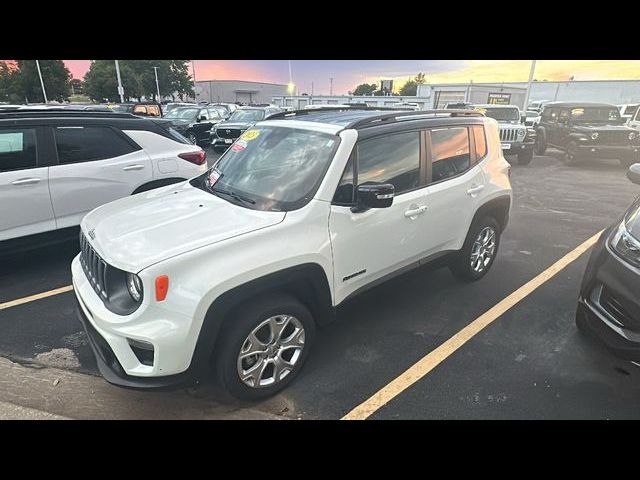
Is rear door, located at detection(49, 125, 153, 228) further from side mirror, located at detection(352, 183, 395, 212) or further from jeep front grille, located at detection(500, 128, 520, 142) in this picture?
jeep front grille, located at detection(500, 128, 520, 142)

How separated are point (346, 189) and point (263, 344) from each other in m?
1.20

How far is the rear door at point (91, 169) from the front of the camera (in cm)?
446

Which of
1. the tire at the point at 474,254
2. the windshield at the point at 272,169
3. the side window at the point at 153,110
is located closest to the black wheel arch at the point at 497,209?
the tire at the point at 474,254

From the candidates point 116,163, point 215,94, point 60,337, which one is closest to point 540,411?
point 60,337

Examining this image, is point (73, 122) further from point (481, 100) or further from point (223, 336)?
point (481, 100)

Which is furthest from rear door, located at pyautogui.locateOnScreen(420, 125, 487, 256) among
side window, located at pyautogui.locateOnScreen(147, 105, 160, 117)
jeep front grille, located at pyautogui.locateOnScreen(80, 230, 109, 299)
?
side window, located at pyautogui.locateOnScreen(147, 105, 160, 117)

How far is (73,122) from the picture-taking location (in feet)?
15.1

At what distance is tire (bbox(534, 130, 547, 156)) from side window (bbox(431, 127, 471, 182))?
43.0 feet

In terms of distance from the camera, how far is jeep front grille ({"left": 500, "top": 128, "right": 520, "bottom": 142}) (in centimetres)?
1238

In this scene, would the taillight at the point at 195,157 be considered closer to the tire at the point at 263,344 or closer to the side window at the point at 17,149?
the side window at the point at 17,149

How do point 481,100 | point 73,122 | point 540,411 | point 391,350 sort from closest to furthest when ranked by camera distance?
1. point 540,411
2. point 391,350
3. point 73,122
4. point 481,100

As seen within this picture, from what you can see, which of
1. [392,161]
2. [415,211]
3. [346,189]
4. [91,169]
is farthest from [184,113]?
[346,189]

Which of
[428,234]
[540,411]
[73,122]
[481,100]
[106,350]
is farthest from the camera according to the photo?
[481,100]
